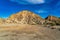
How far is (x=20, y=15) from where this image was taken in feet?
550

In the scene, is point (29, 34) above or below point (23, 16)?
below

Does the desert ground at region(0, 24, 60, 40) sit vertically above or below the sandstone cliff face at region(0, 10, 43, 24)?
below

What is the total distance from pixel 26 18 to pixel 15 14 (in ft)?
57.3

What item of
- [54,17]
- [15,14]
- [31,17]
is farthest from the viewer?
[15,14]

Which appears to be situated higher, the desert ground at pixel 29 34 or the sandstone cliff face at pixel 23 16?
the sandstone cliff face at pixel 23 16

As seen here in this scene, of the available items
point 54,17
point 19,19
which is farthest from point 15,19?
point 54,17

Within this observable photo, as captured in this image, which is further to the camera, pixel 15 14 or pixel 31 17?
pixel 15 14

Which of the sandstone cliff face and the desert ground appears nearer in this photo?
the desert ground

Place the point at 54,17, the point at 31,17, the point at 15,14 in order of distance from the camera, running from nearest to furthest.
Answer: the point at 54,17
the point at 31,17
the point at 15,14

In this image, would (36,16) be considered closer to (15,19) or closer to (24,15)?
(24,15)

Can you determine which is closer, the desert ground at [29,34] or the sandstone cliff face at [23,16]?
the desert ground at [29,34]

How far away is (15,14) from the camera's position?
171m

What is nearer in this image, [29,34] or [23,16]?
[29,34]

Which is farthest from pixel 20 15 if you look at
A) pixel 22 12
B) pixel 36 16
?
pixel 36 16
